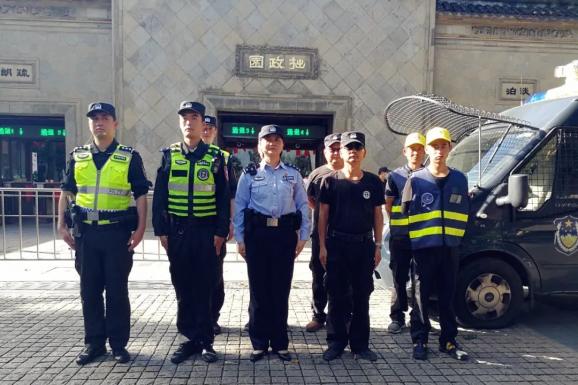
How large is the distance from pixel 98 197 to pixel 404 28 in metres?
9.45

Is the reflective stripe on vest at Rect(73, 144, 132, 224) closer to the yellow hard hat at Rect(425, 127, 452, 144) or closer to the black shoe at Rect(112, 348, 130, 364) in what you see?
the black shoe at Rect(112, 348, 130, 364)

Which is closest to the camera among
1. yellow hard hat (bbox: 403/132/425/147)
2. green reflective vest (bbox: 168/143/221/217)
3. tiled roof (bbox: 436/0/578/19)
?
green reflective vest (bbox: 168/143/221/217)

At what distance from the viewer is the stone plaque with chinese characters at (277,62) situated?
1053cm

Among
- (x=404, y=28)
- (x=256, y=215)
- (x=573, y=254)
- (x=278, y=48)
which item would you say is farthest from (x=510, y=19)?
(x=256, y=215)

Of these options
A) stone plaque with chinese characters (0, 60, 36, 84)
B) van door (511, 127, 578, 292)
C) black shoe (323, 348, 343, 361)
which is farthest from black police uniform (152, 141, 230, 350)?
stone plaque with chinese characters (0, 60, 36, 84)

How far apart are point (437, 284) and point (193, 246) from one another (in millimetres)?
2277

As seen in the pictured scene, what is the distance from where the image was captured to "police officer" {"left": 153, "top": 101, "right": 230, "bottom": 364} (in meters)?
3.71

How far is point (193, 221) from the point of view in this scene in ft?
12.2

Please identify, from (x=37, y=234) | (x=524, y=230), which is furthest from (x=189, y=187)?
(x=37, y=234)

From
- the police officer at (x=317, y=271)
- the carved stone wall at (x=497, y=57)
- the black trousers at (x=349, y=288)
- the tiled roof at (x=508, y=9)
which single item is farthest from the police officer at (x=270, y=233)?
the tiled roof at (x=508, y=9)

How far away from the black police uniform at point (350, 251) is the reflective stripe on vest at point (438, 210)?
0.40m

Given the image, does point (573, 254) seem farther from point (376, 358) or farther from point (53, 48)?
point (53, 48)

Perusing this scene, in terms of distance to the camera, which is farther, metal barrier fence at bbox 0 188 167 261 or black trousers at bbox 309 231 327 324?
metal barrier fence at bbox 0 188 167 261

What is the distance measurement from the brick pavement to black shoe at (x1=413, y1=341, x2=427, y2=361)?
6 centimetres
